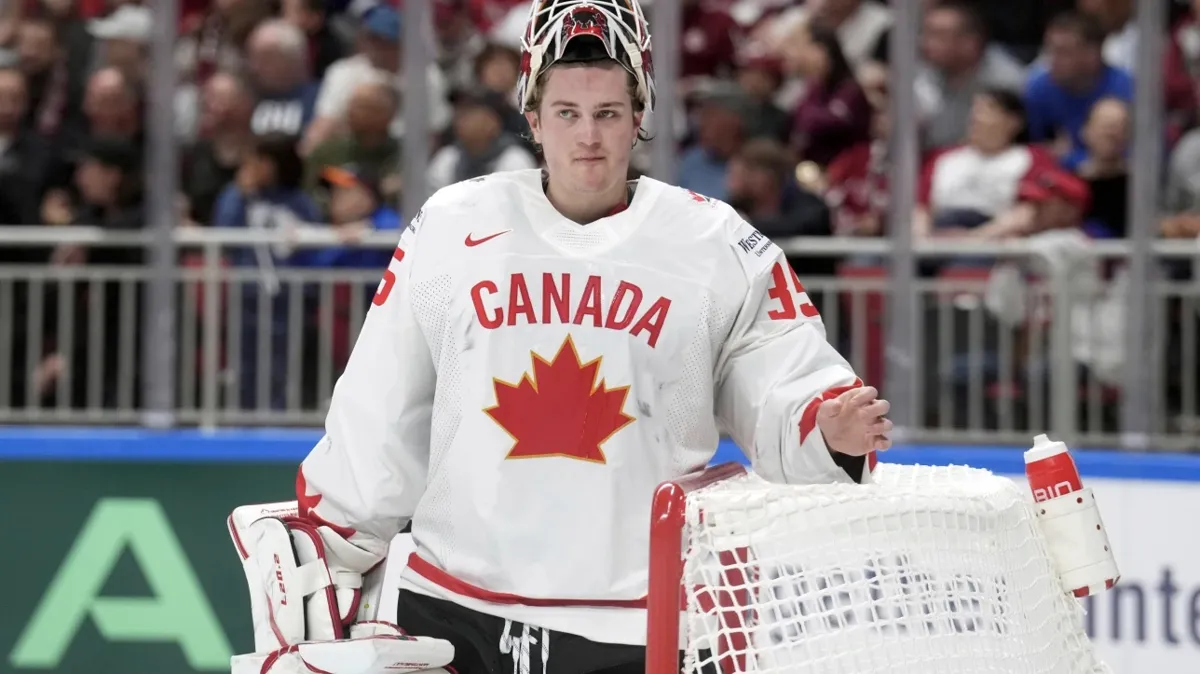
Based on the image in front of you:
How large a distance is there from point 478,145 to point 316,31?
30.5 inches

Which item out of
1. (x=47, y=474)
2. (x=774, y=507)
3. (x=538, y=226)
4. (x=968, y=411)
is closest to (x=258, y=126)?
(x=47, y=474)

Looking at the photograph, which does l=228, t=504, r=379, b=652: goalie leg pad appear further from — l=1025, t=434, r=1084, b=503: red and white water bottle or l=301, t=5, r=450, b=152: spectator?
l=301, t=5, r=450, b=152: spectator

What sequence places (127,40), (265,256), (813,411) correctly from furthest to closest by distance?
Result: (127,40), (265,256), (813,411)

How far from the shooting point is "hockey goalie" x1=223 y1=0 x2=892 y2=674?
2328mm

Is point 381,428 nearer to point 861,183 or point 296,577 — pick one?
point 296,577

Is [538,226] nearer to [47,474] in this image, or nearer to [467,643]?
[467,643]

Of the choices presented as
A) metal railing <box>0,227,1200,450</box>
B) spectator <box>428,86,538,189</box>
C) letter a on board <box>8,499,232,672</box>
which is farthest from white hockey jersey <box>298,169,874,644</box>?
spectator <box>428,86,538,189</box>

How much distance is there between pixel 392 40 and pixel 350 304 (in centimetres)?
81

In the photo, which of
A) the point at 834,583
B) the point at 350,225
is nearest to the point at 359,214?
the point at 350,225

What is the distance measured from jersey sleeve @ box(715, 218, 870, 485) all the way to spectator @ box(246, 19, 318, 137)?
11.0 ft

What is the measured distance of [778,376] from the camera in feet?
7.78

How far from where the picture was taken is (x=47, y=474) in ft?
16.2

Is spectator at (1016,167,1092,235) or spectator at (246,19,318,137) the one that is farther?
spectator at (246,19,318,137)

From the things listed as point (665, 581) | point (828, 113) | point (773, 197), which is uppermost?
point (828, 113)
